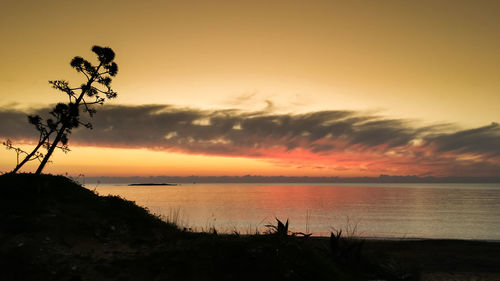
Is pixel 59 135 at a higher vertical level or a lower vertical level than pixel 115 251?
higher

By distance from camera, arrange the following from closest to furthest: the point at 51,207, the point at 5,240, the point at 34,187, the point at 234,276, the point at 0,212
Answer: the point at 234,276 → the point at 5,240 → the point at 0,212 → the point at 51,207 → the point at 34,187

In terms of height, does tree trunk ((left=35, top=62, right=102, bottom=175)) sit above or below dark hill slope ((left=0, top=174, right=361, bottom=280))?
above

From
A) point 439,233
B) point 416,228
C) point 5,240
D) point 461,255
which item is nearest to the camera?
point 5,240

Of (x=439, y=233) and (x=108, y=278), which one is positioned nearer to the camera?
(x=108, y=278)

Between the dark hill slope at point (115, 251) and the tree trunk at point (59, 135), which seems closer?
the dark hill slope at point (115, 251)

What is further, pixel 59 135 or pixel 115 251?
pixel 59 135

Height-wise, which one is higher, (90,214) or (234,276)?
(90,214)

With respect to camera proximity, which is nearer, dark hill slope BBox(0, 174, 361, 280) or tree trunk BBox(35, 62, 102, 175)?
dark hill slope BBox(0, 174, 361, 280)

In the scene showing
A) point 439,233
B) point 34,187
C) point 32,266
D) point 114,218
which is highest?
point 34,187

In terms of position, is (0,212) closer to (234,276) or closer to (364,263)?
(234,276)

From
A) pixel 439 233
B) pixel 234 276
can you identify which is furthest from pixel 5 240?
pixel 439 233

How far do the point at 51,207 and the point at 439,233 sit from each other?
133 feet

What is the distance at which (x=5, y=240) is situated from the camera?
11664 mm

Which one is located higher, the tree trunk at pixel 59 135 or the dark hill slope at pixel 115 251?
the tree trunk at pixel 59 135
